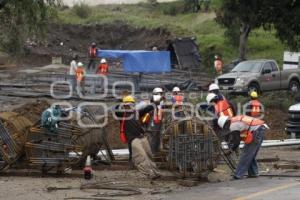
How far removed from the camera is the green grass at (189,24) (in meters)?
62.7

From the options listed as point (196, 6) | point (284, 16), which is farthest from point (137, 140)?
point (196, 6)

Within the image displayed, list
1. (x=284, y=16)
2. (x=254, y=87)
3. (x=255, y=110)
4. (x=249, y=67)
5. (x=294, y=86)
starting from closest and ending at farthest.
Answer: (x=255, y=110), (x=284, y=16), (x=254, y=87), (x=249, y=67), (x=294, y=86)

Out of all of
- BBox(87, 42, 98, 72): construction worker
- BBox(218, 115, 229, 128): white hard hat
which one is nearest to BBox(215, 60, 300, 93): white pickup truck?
BBox(87, 42, 98, 72): construction worker

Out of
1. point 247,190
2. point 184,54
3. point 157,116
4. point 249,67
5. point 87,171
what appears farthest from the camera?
point 184,54

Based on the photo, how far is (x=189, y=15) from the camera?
8175 cm

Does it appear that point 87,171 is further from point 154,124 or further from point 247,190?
point 247,190

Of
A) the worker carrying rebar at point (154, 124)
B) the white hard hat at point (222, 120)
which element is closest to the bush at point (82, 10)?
the worker carrying rebar at point (154, 124)

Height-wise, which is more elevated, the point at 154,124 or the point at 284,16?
the point at 284,16

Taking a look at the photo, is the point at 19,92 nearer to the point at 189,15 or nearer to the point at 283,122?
the point at 283,122

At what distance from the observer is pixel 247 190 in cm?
1375

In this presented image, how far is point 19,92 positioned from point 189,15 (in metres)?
46.5

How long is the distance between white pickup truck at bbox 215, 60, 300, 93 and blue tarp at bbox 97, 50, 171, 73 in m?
6.13

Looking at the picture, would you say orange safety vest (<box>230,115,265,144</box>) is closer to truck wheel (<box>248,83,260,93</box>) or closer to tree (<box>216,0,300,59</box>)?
tree (<box>216,0,300,59</box>)

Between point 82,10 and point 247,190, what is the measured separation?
69.1 meters
